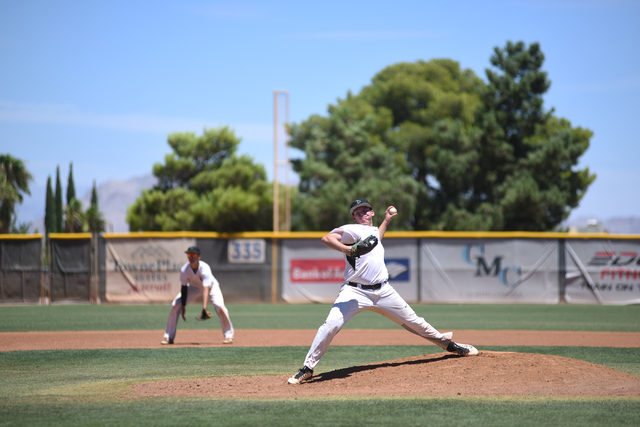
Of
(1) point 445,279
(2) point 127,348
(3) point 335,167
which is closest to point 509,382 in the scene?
(2) point 127,348

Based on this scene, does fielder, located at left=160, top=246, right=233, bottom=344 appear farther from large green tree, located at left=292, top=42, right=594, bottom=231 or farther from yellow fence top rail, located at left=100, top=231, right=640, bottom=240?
large green tree, located at left=292, top=42, right=594, bottom=231

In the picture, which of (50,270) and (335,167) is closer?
(50,270)

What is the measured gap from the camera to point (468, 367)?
6.49 metres

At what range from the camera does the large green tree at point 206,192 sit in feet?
136

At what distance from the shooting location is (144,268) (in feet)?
67.8

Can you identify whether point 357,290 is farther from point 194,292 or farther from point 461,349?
point 194,292

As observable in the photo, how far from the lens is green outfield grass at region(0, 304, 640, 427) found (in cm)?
490

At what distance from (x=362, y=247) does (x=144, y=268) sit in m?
15.9

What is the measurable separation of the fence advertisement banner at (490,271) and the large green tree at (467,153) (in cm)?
1314

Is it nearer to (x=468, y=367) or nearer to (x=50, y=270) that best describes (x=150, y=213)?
(x=50, y=270)

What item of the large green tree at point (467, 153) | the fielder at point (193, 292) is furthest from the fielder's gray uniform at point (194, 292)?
the large green tree at point (467, 153)

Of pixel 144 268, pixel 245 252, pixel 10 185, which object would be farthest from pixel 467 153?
pixel 10 185

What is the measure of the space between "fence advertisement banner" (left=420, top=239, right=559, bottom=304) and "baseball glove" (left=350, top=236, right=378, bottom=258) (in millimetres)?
14831

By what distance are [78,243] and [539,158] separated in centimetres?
2402
